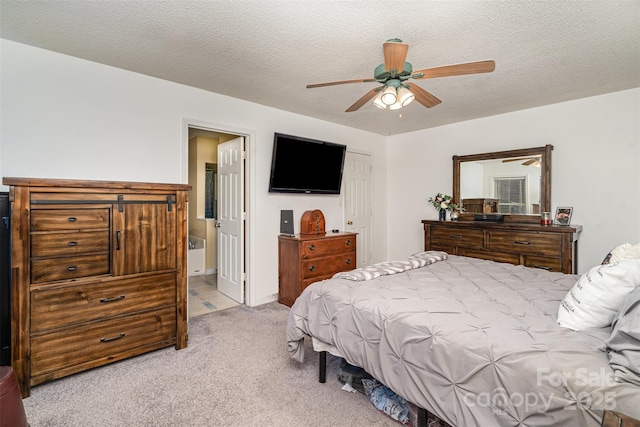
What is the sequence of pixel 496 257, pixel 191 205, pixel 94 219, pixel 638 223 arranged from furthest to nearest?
pixel 191 205
pixel 496 257
pixel 638 223
pixel 94 219

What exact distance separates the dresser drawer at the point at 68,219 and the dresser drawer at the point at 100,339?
732 mm

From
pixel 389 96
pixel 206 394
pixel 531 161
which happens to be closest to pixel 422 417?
pixel 206 394

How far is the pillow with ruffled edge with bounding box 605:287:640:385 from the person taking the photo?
1031 mm

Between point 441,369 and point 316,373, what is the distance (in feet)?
3.93

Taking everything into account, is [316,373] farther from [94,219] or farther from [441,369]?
[94,219]

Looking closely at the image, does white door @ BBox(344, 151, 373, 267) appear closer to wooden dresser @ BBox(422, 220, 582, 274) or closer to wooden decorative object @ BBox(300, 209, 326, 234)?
wooden decorative object @ BBox(300, 209, 326, 234)

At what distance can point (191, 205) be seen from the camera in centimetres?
540

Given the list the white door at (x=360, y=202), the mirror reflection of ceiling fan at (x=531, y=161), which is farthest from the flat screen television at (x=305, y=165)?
the mirror reflection of ceiling fan at (x=531, y=161)

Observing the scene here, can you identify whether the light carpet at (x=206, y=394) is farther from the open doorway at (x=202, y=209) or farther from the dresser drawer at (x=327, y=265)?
the open doorway at (x=202, y=209)

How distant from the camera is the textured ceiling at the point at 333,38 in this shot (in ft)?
6.20

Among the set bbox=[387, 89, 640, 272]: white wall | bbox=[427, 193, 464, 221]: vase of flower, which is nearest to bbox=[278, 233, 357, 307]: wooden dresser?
bbox=[427, 193, 464, 221]: vase of flower

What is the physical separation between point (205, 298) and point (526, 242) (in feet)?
13.5

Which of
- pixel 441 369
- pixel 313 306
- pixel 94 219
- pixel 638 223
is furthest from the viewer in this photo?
pixel 638 223

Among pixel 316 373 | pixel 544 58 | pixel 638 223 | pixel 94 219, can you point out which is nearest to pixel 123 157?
pixel 94 219
